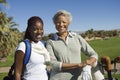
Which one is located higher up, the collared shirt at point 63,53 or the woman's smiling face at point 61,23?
the woman's smiling face at point 61,23

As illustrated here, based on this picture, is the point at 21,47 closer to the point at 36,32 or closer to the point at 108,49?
the point at 36,32

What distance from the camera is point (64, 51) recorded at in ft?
13.7

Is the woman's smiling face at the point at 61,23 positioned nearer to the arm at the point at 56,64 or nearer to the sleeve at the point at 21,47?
the arm at the point at 56,64

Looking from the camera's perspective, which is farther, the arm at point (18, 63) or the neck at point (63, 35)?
the neck at point (63, 35)

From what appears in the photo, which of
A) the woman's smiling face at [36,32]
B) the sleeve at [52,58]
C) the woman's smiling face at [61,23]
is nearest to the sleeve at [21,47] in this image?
the woman's smiling face at [36,32]

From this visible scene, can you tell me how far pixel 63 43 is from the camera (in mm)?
4238

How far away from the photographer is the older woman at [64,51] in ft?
13.6

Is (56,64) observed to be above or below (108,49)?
above

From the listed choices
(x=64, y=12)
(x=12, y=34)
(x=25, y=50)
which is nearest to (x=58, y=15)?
(x=64, y=12)

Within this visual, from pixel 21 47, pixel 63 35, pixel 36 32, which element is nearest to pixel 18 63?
pixel 21 47

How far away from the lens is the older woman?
4141mm

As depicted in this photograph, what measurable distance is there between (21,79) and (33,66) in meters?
0.21

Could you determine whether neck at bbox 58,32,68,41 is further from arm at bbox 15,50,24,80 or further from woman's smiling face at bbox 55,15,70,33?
arm at bbox 15,50,24,80

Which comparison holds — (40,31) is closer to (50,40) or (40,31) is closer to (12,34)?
(50,40)
